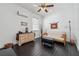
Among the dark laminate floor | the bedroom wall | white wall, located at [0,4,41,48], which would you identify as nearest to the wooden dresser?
white wall, located at [0,4,41,48]

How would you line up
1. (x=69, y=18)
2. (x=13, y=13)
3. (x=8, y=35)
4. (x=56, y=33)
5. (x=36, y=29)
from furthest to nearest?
(x=36, y=29) < (x=56, y=33) < (x=69, y=18) < (x=13, y=13) < (x=8, y=35)

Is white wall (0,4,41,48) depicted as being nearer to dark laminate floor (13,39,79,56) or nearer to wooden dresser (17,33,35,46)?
wooden dresser (17,33,35,46)

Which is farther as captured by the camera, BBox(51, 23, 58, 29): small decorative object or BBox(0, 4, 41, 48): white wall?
BBox(51, 23, 58, 29): small decorative object

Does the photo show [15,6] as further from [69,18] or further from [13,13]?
[69,18]

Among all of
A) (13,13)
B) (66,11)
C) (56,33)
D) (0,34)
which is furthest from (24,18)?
(66,11)

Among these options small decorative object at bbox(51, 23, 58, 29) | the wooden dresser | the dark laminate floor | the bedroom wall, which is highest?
the bedroom wall

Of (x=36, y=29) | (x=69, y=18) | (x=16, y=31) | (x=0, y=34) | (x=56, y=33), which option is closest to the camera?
(x=0, y=34)

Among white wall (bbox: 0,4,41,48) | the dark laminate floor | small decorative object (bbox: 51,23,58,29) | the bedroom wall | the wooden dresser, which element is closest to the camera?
the dark laminate floor

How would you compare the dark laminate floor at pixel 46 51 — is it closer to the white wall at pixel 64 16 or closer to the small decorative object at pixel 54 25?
the white wall at pixel 64 16

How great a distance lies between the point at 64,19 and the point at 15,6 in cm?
359

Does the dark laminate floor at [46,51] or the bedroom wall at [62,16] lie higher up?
the bedroom wall at [62,16]

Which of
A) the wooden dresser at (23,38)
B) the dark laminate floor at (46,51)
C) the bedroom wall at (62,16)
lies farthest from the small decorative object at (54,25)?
the dark laminate floor at (46,51)

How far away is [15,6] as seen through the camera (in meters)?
4.34

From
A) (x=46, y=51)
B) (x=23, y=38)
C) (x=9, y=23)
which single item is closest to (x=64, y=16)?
(x=46, y=51)
